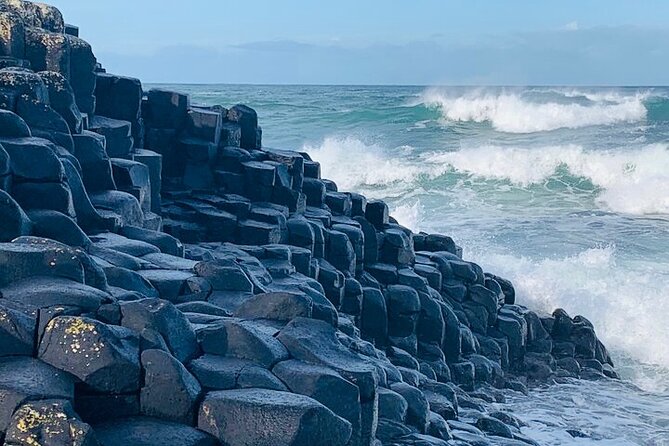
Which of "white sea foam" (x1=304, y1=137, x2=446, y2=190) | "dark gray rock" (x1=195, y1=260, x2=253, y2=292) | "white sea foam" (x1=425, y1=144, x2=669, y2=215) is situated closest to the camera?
"dark gray rock" (x1=195, y1=260, x2=253, y2=292)

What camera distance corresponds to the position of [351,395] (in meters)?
4.95

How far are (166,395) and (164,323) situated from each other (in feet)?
1.66

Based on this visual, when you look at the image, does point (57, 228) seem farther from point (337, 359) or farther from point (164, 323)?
point (337, 359)

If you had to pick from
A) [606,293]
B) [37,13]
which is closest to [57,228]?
[37,13]

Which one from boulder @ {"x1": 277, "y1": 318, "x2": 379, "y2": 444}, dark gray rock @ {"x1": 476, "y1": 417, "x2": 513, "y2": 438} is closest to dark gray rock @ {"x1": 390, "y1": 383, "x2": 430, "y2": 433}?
dark gray rock @ {"x1": 476, "y1": 417, "x2": 513, "y2": 438}

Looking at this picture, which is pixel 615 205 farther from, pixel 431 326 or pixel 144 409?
pixel 144 409

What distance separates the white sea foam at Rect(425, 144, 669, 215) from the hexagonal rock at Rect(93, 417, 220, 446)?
2180 centimetres

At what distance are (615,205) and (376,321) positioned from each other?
49.9 feet

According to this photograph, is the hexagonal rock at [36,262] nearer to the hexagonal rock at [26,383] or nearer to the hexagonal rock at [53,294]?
the hexagonal rock at [53,294]

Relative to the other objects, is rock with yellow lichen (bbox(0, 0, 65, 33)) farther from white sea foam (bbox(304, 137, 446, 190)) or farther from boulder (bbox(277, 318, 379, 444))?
white sea foam (bbox(304, 137, 446, 190))

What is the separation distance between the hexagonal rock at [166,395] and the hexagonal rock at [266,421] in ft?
0.26

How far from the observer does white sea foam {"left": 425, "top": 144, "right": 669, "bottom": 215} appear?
25.5 meters

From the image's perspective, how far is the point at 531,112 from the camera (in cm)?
3728

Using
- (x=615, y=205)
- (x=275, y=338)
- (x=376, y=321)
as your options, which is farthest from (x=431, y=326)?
(x=615, y=205)
